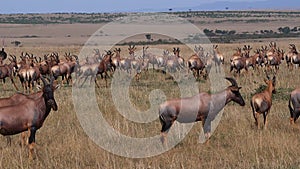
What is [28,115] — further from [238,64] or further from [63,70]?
[238,64]

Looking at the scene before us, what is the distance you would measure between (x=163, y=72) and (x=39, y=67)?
6.97 metres

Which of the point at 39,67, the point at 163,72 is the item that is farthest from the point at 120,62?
the point at 39,67

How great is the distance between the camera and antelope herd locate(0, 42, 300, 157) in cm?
949

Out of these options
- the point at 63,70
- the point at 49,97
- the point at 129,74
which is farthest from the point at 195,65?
the point at 49,97

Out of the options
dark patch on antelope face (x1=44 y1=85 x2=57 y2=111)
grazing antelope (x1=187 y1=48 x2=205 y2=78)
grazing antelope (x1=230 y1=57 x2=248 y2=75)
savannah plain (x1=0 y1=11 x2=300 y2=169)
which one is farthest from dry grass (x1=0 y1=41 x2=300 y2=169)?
grazing antelope (x1=230 y1=57 x2=248 y2=75)

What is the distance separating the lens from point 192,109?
1065cm

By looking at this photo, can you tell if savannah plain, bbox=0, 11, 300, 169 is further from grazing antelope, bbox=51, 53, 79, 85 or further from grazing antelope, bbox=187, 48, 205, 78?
grazing antelope, bbox=187, 48, 205, 78

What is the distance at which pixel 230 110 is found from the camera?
14195 mm

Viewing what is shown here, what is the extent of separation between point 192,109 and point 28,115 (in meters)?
3.26

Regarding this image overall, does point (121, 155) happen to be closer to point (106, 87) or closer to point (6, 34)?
point (106, 87)

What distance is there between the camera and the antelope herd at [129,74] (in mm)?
9492

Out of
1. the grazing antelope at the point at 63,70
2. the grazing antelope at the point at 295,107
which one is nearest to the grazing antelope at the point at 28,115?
the grazing antelope at the point at 295,107

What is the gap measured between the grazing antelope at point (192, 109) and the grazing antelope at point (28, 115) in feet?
7.23

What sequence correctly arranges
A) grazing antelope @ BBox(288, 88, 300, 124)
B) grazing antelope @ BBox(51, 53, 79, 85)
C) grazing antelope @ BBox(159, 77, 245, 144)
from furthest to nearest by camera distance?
grazing antelope @ BBox(51, 53, 79, 85) → grazing antelope @ BBox(288, 88, 300, 124) → grazing antelope @ BBox(159, 77, 245, 144)
